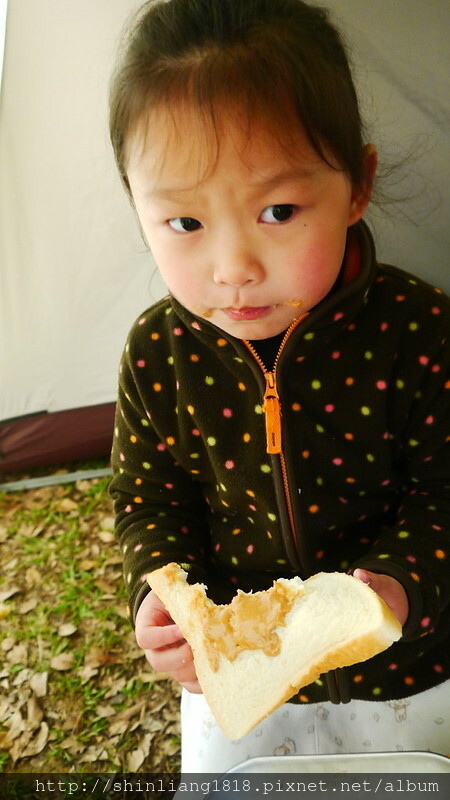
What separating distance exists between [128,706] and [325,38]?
52.0 inches

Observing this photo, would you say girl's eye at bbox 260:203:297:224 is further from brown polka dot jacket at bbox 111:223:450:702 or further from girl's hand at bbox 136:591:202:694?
girl's hand at bbox 136:591:202:694

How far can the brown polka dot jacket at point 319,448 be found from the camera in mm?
934

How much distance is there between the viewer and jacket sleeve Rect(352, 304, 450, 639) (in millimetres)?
903

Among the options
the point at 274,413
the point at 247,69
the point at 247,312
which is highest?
the point at 247,69

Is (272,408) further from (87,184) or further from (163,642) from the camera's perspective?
(87,184)

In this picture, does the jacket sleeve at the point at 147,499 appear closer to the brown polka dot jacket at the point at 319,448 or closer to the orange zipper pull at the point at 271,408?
the brown polka dot jacket at the point at 319,448

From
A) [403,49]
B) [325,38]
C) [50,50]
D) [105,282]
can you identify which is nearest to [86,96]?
[50,50]

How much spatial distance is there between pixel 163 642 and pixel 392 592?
0.31 m

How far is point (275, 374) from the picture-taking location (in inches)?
36.7

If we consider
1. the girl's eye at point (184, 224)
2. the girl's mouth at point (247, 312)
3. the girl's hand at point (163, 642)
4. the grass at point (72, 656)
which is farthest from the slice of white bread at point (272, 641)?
the grass at point (72, 656)

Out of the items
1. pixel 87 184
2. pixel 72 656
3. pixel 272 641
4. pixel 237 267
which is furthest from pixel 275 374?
pixel 72 656

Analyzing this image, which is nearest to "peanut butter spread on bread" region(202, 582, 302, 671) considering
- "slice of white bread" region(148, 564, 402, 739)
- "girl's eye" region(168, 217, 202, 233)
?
"slice of white bread" region(148, 564, 402, 739)

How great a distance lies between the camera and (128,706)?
150cm

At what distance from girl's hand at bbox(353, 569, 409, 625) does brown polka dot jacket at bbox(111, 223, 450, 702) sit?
0.03 ft
